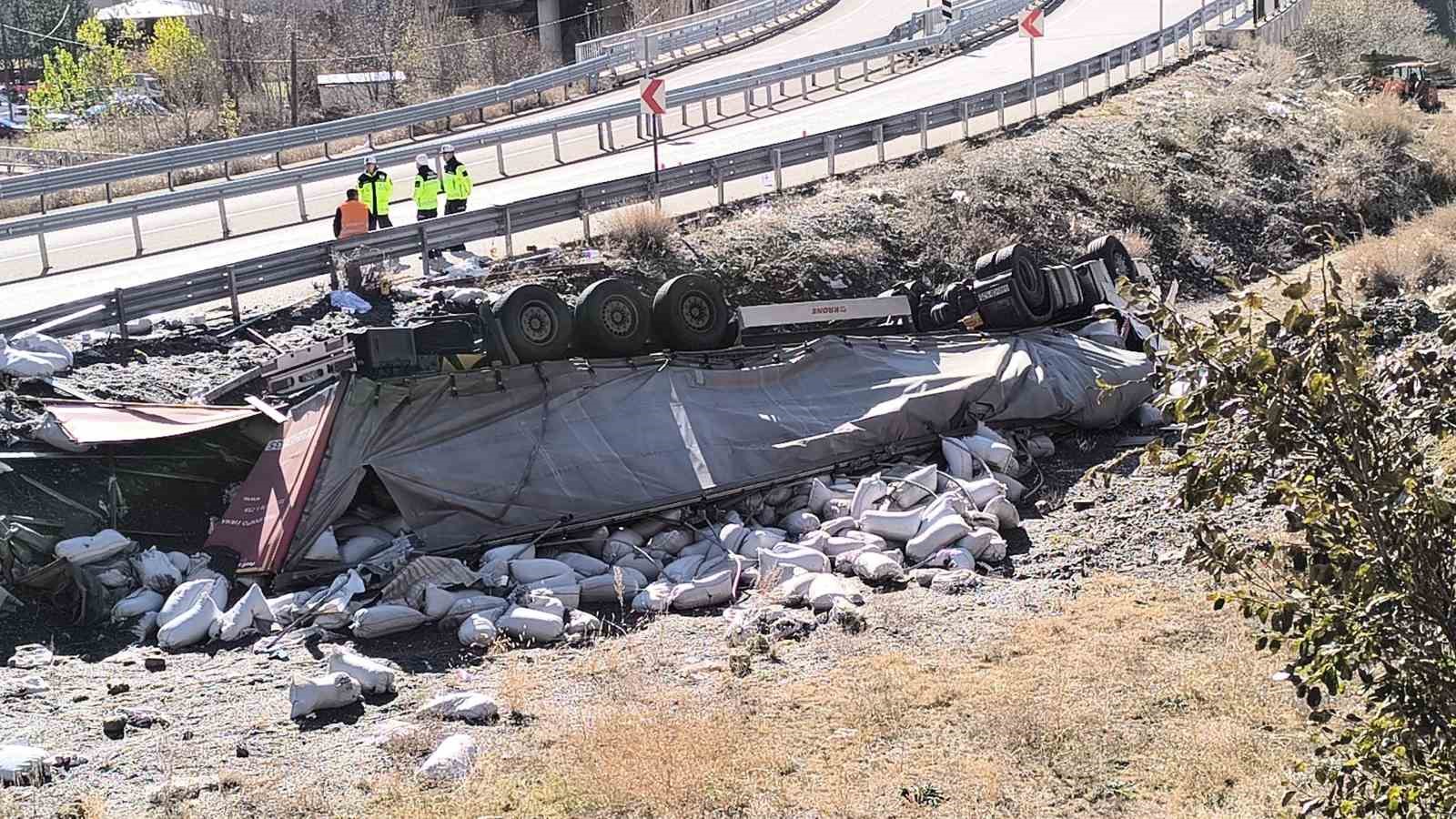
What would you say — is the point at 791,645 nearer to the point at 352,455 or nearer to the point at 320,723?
the point at 320,723

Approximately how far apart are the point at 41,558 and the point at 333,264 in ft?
20.6

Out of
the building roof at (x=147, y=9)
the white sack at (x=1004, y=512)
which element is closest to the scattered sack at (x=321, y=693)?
Answer: the white sack at (x=1004, y=512)

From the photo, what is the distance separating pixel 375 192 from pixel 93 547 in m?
9.19

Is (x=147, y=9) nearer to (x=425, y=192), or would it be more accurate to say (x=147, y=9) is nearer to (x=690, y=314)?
(x=425, y=192)

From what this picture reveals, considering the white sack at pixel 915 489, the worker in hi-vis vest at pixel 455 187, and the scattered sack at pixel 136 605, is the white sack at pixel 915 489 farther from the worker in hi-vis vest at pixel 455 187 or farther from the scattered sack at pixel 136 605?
the worker in hi-vis vest at pixel 455 187

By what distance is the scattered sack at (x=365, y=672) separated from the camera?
9.89m

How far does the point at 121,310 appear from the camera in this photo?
15.6 m

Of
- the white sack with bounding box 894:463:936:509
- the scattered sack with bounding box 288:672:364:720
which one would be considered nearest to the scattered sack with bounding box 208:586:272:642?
the scattered sack with bounding box 288:672:364:720

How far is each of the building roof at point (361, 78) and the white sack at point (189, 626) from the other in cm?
4793

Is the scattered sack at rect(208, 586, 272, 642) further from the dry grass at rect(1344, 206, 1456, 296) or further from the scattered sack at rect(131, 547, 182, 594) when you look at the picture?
the dry grass at rect(1344, 206, 1456, 296)

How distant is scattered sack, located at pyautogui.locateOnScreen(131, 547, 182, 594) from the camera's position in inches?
480

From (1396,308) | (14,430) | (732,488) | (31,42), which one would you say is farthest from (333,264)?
(31,42)

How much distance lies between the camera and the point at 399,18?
63969 millimetres

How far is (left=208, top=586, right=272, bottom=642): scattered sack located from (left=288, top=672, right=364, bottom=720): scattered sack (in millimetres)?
1880
